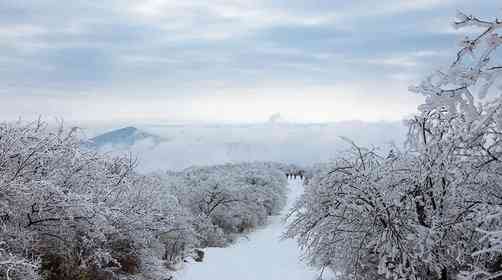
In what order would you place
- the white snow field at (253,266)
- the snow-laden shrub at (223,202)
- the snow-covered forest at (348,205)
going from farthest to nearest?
the snow-laden shrub at (223,202), the white snow field at (253,266), the snow-covered forest at (348,205)

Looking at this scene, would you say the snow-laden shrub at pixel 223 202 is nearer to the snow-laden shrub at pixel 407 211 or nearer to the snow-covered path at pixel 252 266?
the snow-covered path at pixel 252 266

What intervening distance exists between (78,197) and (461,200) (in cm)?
756

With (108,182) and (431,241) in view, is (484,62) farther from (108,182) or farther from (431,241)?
(108,182)

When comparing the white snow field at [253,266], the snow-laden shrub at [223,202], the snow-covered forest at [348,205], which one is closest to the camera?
the snow-covered forest at [348,205]

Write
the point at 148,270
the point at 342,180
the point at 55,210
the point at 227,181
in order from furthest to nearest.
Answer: the point at 227,181
the point at 148,270
the point at 55,210
the point at 342,180

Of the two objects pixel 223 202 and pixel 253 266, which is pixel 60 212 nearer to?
pixel 253 266

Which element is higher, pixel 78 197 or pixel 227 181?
pixel 78 197

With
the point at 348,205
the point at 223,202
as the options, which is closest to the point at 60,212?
the point at 348,205

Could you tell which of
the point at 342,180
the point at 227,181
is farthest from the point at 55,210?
the point at 227,181

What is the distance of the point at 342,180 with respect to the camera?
10.5 metres

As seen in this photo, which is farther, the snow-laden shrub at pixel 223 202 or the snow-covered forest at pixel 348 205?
the snow-laden shrub at pixel 223 202

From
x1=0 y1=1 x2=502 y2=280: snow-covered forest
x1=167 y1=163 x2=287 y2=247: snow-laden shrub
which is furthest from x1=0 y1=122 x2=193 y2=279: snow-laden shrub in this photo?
x1=167 y1=163 x2=287 y2=247: snow-laden shrub

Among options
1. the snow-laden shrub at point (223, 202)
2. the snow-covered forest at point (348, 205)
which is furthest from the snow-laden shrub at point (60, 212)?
the snow-laden shrub at point (223, 202)

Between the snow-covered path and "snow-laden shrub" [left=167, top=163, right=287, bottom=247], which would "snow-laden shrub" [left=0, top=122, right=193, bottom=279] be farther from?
"snow-laden shrub" [left=167, top=163, right=287, bottom=247]
